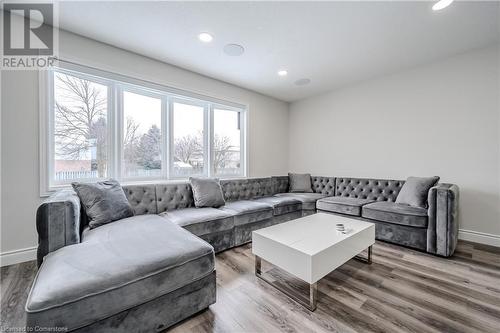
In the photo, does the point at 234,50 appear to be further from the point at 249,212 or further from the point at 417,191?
the point at 417,191

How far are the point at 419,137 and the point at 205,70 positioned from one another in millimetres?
3604

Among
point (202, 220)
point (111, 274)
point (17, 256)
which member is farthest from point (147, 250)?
point (17, 256)

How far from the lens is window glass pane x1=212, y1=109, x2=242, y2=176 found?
387 centimetres

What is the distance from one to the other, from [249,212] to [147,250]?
1557 mm

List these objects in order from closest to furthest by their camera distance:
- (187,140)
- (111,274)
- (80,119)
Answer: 1. (111,274)
2. (80,119)
3. (187,140)

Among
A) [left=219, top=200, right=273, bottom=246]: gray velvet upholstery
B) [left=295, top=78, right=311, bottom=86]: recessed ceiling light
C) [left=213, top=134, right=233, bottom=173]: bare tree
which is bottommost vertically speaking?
[left=219, top=200, right=273, bottom=246]: gray velvet upholstery

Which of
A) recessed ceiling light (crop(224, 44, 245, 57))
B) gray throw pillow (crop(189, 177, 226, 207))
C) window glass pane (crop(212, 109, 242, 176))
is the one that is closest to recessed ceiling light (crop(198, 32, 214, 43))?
recessed ceiling light (crop(224, 44, 245, 57))

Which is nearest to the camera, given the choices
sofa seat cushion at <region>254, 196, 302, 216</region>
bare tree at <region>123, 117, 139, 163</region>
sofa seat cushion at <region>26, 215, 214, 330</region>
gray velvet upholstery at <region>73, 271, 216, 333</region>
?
sofa seat cushion at <region>26, 215, 214, 330</region>

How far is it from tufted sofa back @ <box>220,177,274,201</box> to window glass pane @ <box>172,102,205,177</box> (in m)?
0.63

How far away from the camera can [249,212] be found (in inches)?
109

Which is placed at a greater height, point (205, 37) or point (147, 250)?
point (205, 37)

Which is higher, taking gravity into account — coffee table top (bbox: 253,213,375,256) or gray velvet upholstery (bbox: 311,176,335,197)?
gray velvet upholstery (bbox: 311,176,335,197)

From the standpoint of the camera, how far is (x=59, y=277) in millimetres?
1057

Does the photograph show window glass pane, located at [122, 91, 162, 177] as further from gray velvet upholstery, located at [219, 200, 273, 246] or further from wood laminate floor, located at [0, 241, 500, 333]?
wood laminate floor, located at [0, 241, 500, 333]
